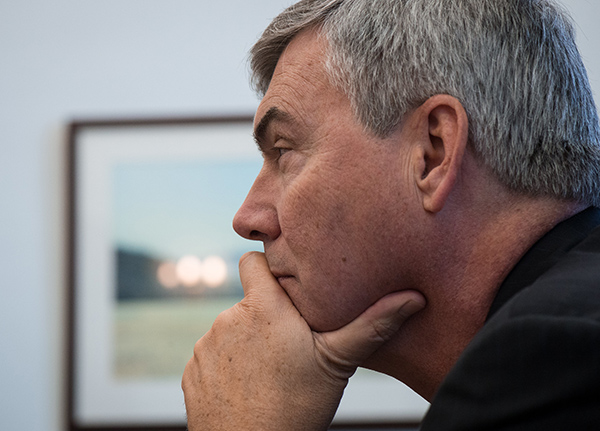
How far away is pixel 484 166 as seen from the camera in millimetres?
746

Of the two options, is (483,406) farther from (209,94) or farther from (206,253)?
(209,94)

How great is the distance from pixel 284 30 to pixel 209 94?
110 cm

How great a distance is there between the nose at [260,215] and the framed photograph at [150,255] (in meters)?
0.97

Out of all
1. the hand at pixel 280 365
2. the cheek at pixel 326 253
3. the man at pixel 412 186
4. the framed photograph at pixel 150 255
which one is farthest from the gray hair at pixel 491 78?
the framed photograph at pixel 150 255

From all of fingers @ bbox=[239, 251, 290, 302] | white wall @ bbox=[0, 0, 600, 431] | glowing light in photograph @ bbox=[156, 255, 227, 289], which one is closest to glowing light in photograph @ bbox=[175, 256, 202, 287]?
glowing light in photograph @ bbox=[156, 255, 227, 289]

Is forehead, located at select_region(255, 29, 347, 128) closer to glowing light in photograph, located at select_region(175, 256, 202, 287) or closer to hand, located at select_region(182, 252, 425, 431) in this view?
hand, located at select_region(182, 252, 425, 431)

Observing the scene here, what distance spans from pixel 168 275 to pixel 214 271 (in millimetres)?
148

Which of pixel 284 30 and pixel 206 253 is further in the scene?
pixel 206 253

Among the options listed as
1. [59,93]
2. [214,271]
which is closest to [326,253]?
[214,271]

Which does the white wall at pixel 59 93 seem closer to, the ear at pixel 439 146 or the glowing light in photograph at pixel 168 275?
the glowing light in photograph at pixel 168 275

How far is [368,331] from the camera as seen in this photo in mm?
799

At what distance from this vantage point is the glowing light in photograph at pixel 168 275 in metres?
1.89

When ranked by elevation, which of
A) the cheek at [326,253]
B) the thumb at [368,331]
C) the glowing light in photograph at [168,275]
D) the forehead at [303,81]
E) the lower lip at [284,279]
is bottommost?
the glowing light in photograph at [168,275]

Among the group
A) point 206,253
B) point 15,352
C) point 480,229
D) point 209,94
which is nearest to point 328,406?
point 480,229
